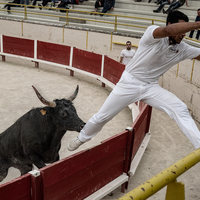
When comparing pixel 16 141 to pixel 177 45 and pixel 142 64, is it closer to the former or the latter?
pixel 142 64

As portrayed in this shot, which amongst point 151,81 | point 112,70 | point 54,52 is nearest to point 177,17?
point 151,81

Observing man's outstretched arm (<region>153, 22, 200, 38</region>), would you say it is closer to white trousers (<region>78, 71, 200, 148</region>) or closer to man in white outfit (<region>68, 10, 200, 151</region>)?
man in white outfit (<region>68, 10, 200, 151</region>)

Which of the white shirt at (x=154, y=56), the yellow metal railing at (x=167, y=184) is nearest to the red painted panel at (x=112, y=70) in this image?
the white shirt at (x=154, y=56)

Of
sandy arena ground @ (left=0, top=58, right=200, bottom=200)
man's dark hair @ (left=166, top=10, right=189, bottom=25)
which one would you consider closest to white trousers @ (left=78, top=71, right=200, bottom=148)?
man's dark hair @ (left=166, top=10, right=189, bottom=25)

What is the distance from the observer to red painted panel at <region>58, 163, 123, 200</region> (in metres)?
3.49

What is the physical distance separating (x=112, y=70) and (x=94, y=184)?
5909 mm

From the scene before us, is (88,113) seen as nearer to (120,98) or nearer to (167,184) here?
(120,98)

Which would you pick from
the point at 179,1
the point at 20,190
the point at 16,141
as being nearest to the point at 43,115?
the point at 16,141

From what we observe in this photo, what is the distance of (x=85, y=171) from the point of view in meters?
3.53

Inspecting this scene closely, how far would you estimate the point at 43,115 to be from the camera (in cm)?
368

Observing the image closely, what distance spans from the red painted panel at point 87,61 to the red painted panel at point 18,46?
7.31 ft

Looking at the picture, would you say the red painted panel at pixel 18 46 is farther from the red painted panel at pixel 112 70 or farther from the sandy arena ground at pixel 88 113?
the red painted panel at pixel 112 70

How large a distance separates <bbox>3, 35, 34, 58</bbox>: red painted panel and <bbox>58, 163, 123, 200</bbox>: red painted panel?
29.4 ft

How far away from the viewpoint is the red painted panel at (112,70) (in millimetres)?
8922
